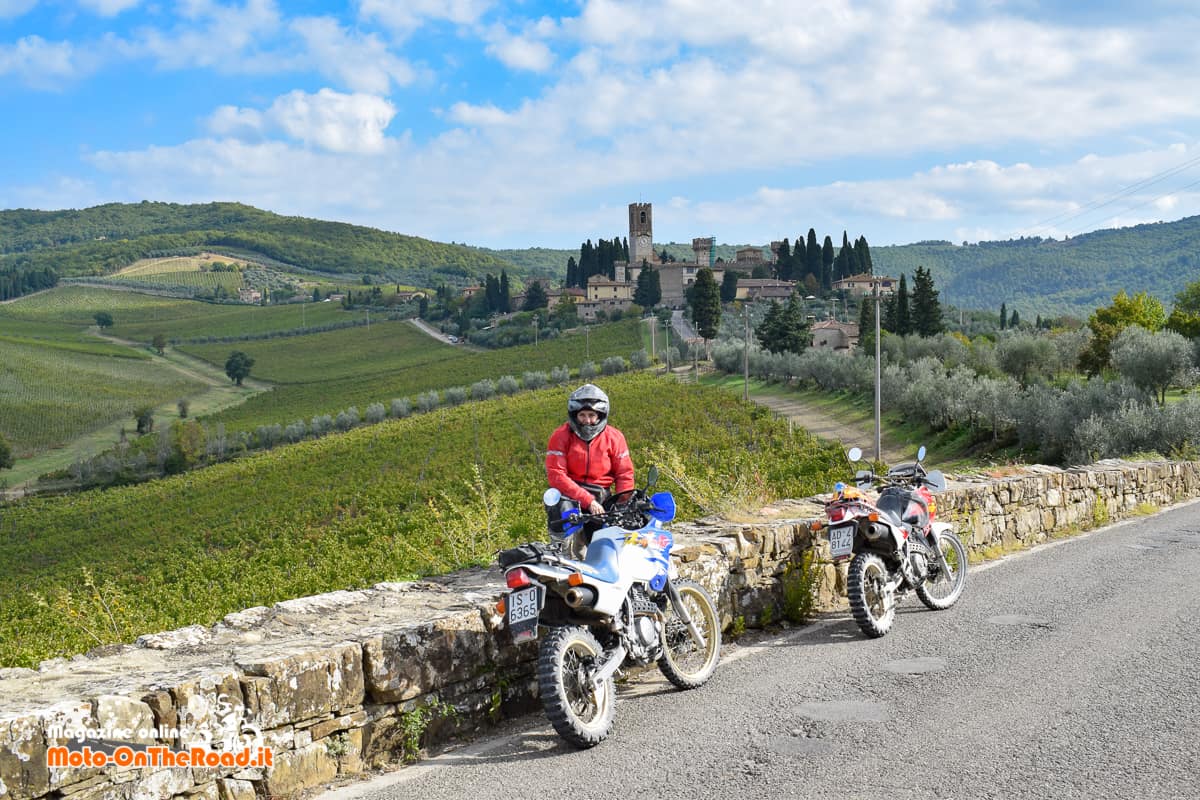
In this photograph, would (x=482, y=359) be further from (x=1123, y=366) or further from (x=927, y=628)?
(x=927, y=628)

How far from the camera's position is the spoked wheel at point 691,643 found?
5.39 metres

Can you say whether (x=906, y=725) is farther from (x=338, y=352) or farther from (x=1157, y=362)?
(x=338, y=352)

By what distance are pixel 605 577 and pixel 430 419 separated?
59501mm

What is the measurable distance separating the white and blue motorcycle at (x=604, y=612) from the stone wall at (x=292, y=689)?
1.29 feet

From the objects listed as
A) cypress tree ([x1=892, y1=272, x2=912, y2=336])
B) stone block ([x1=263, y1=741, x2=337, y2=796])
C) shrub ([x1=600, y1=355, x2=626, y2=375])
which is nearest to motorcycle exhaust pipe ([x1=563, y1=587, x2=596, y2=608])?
stone block ([x1=263, y1=741, x2=337, y2=796])

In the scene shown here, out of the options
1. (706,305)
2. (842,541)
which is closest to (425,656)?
(842,541)

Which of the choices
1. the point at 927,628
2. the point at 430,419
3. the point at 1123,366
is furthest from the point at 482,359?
the point at 927,628

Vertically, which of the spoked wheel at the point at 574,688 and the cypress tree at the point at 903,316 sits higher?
the cypress tree at the point at 903,316

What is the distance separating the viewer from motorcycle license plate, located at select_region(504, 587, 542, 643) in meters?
4.58

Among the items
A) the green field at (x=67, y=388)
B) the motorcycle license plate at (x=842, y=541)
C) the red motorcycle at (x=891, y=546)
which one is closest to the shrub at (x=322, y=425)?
the green field at (x=67, y=388)

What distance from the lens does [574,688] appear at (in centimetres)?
462

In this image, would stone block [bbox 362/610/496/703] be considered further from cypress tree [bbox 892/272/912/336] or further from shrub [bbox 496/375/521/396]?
Result: cypress tree [bbox 892/272/912/336]

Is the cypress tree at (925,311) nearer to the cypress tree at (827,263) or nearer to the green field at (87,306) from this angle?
the cypress tree at (827,263)

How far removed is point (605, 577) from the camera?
491 cm
